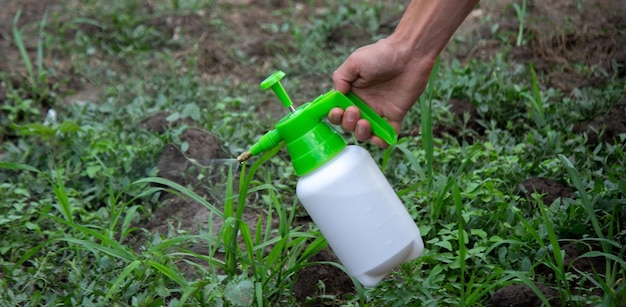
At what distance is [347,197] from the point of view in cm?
190

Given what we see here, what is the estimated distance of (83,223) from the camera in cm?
277

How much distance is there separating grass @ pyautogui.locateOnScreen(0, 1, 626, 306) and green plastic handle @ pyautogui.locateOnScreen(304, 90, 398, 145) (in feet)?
0.90

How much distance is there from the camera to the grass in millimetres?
2258

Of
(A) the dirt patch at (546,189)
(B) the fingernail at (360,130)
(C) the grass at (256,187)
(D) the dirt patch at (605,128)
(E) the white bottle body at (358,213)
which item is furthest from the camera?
(D) the dirt patch at (605,128)

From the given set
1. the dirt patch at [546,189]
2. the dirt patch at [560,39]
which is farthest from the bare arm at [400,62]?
the dirt patch at [560,39]

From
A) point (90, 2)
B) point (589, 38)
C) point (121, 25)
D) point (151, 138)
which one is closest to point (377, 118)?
point (151, 138)

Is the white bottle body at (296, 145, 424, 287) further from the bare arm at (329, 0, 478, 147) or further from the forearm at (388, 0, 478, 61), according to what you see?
the forearm at (388, 0, 478, 61)

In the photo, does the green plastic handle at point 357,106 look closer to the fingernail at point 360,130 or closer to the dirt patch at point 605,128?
the fingernail at point 360,130

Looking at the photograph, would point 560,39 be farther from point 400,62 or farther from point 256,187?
point 256,187

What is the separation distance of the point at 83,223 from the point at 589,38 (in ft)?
7.72

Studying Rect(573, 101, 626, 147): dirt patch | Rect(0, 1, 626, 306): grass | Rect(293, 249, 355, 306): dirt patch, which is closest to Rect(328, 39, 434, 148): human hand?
Rect(0, 1, 626, 306): grass

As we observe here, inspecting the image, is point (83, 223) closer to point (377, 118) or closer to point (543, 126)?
point (377, 118)

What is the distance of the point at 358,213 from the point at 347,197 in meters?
0.05

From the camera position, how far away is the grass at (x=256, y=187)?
2258mm
